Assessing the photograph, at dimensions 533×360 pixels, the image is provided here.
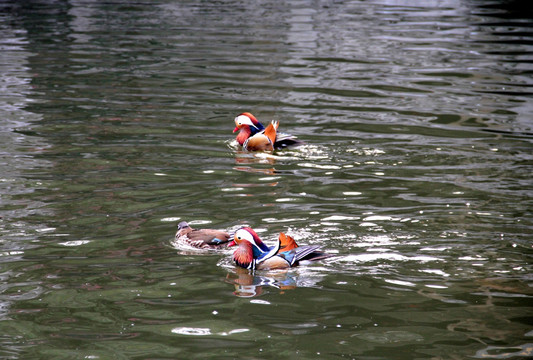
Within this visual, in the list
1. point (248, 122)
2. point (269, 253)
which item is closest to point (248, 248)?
point (269, 253)

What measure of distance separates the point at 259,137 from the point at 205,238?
5.04 metres

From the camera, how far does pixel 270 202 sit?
1114cm

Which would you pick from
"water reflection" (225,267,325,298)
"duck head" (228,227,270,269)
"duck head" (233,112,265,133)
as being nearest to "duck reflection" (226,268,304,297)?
"water reflection" (225,267,325,298)

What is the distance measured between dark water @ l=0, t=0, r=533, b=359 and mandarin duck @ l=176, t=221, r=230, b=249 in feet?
0.50

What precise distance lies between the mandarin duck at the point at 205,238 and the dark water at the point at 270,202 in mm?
151

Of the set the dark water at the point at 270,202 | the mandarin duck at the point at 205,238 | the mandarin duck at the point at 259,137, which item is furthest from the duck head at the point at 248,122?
the mandarin duck at the point at 205,238

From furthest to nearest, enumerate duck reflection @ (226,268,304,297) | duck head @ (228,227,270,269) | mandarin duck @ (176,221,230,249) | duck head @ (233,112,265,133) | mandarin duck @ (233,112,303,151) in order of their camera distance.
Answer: duck head @ (233,112,265,133), mandarin duck @ (233,112,303,151), mandarin duck @ (176,221,230,249), duck head @ (228,227,270,269), duck reflection @ (226,268,304,297)

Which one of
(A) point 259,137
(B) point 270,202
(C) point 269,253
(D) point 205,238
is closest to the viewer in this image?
(C) point 269,253

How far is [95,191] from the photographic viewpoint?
11.7 meters

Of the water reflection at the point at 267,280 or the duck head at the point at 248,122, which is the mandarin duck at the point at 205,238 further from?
the duck head at the point at 248,122

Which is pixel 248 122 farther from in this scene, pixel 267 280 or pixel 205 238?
pixel 267 280

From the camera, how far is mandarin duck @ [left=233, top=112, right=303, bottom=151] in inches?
550

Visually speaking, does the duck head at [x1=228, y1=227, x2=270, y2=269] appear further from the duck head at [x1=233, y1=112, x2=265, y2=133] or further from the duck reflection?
the duck head at [x1=233, y1=112, x2=265, y2=133]

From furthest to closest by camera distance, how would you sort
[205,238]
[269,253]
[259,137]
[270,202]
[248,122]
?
[248,122] < [259,137] < [270,202] < [205,238] < [269,253]
